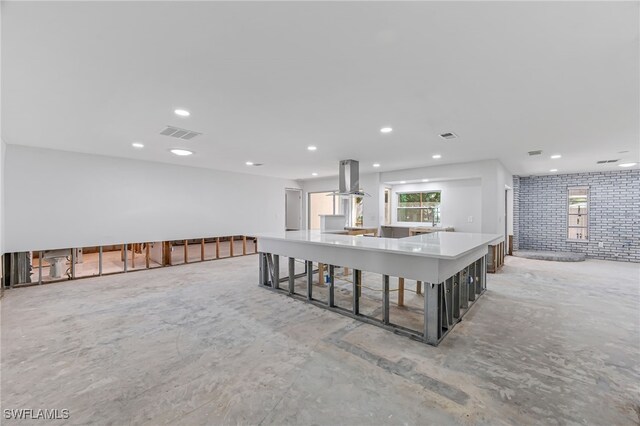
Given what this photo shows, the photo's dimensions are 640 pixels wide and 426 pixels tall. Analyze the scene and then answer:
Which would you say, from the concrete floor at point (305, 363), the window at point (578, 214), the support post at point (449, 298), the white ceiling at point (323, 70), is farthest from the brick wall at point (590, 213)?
the support post at point (449, 298)

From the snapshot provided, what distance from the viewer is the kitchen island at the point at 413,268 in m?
2.69

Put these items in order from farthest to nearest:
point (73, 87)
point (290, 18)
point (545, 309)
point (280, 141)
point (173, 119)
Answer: point (280, 141), point (545, 309), point (173, 119), point (73, 87), point (290, 18)

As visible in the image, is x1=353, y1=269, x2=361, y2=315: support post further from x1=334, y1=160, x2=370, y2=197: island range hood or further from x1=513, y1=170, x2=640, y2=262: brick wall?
x1=513, y1=170, x2=640, y2=262: brick wall

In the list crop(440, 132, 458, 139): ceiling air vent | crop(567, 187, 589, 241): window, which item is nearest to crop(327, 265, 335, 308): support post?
crop(440, 132, 458, 139): ceiling air vent

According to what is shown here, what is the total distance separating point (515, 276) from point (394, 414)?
16.6 ft

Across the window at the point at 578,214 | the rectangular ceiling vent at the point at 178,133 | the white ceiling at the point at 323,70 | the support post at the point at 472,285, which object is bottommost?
the support post at the point at 472,285

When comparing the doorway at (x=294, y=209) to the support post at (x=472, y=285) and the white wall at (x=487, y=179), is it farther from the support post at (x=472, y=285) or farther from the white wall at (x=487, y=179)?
the support post at (x=472, y=285)

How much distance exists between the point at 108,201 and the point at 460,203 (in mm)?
8180

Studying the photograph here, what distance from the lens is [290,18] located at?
158 cm

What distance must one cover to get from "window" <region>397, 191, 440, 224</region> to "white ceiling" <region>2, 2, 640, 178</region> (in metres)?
3.27

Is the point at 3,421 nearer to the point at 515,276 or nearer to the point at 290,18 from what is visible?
the point at 290,18

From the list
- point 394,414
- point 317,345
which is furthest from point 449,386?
point 317,345

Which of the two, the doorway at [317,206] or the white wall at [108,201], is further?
the doorway at [317,206]

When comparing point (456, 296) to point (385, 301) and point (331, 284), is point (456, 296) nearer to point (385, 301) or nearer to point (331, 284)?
point (385, 301)
